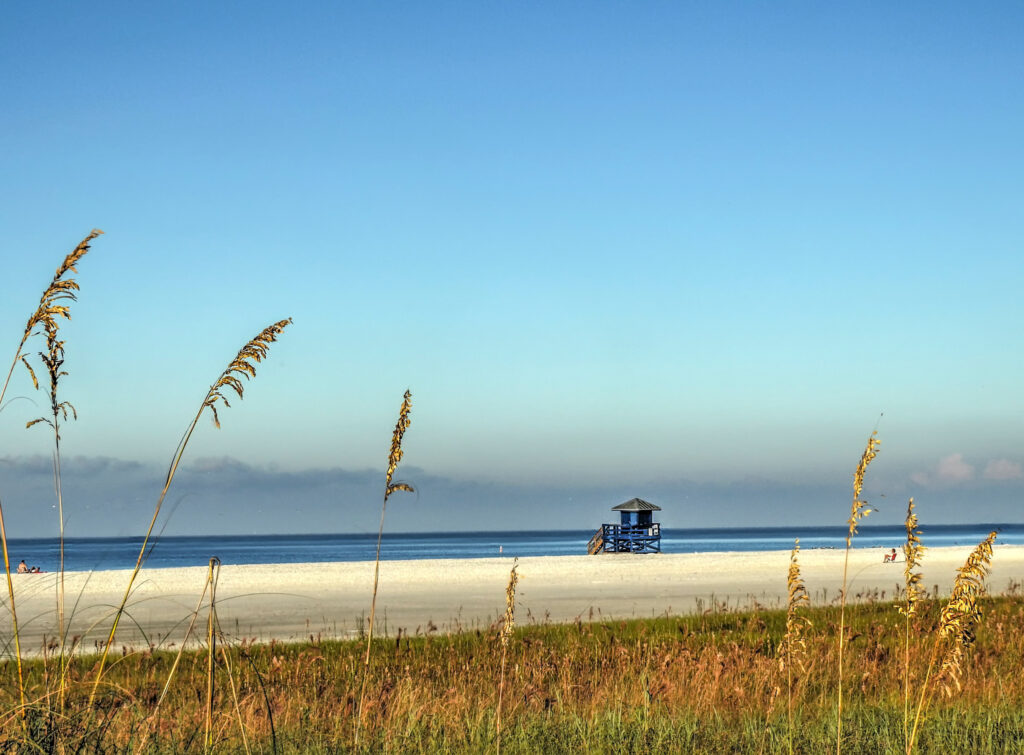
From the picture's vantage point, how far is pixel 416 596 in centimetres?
2381

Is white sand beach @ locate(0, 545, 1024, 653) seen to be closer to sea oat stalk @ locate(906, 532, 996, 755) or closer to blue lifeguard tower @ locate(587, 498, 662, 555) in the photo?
sea oat stalk @ locate(906, 532, 996, 755)

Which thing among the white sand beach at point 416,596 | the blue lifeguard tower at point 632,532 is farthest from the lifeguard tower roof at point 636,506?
the white sand beach at point 416,596

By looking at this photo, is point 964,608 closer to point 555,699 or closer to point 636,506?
point 555,699

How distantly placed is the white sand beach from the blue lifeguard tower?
20690 millimetres

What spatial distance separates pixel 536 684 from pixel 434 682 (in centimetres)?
118

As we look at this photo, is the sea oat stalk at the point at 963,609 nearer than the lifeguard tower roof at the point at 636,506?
Yes

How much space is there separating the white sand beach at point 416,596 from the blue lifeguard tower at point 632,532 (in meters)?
20.7

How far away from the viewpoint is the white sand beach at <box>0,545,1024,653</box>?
15711 mm

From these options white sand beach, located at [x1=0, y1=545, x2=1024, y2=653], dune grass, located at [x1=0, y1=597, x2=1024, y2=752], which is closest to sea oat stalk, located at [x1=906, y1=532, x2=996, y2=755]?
dune grass, located at [x1=0, y1=597, x2=1024, y2=752]

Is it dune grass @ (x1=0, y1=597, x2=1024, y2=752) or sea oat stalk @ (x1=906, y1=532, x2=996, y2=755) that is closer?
sea oat stalk @ (x1=906, y1=532, x2=996, y2=755)

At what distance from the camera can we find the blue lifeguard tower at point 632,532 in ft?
195

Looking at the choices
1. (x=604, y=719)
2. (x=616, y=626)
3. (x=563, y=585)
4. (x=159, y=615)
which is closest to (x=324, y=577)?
(x=563, y=585)

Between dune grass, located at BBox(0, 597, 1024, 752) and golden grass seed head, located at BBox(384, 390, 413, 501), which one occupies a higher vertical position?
golden grass seed head, located at BBox(384, 390, 413, 501)

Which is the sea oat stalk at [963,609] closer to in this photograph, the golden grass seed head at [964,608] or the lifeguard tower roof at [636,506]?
the golden grass seed head at [964,608]
